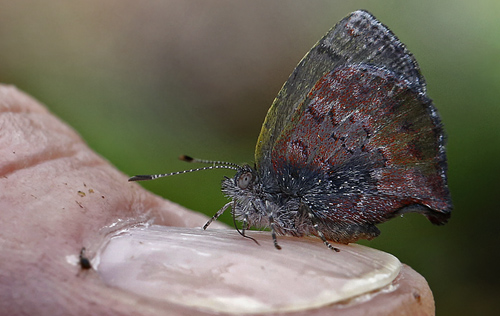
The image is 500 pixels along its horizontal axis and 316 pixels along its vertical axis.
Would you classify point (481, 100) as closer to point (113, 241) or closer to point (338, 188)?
point (338, 188)

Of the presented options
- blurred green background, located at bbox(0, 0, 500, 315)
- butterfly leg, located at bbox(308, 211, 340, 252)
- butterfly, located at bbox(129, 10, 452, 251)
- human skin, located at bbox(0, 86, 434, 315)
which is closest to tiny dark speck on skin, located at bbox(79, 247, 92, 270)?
human skin, located at bbox(0, 86, 434, 315)

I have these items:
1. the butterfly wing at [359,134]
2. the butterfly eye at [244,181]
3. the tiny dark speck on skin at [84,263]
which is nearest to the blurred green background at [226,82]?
the butterfly eye at [244,181]

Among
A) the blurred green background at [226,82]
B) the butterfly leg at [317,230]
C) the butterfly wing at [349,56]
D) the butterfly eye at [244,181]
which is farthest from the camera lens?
the blurred green background at [226,82]

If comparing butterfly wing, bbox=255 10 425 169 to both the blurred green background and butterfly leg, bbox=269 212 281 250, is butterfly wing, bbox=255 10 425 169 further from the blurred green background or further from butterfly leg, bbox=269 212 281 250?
the blurred green background

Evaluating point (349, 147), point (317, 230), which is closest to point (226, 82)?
point (349, 147)

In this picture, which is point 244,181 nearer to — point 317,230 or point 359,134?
point 317,230

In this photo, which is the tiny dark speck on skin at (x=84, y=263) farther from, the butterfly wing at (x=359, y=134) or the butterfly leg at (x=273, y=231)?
the butterfly wing at (x=359, y=134)

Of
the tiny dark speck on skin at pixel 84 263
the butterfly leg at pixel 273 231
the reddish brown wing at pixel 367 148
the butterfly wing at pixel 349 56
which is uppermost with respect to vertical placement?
the butterfly wing at pixel 349 56
